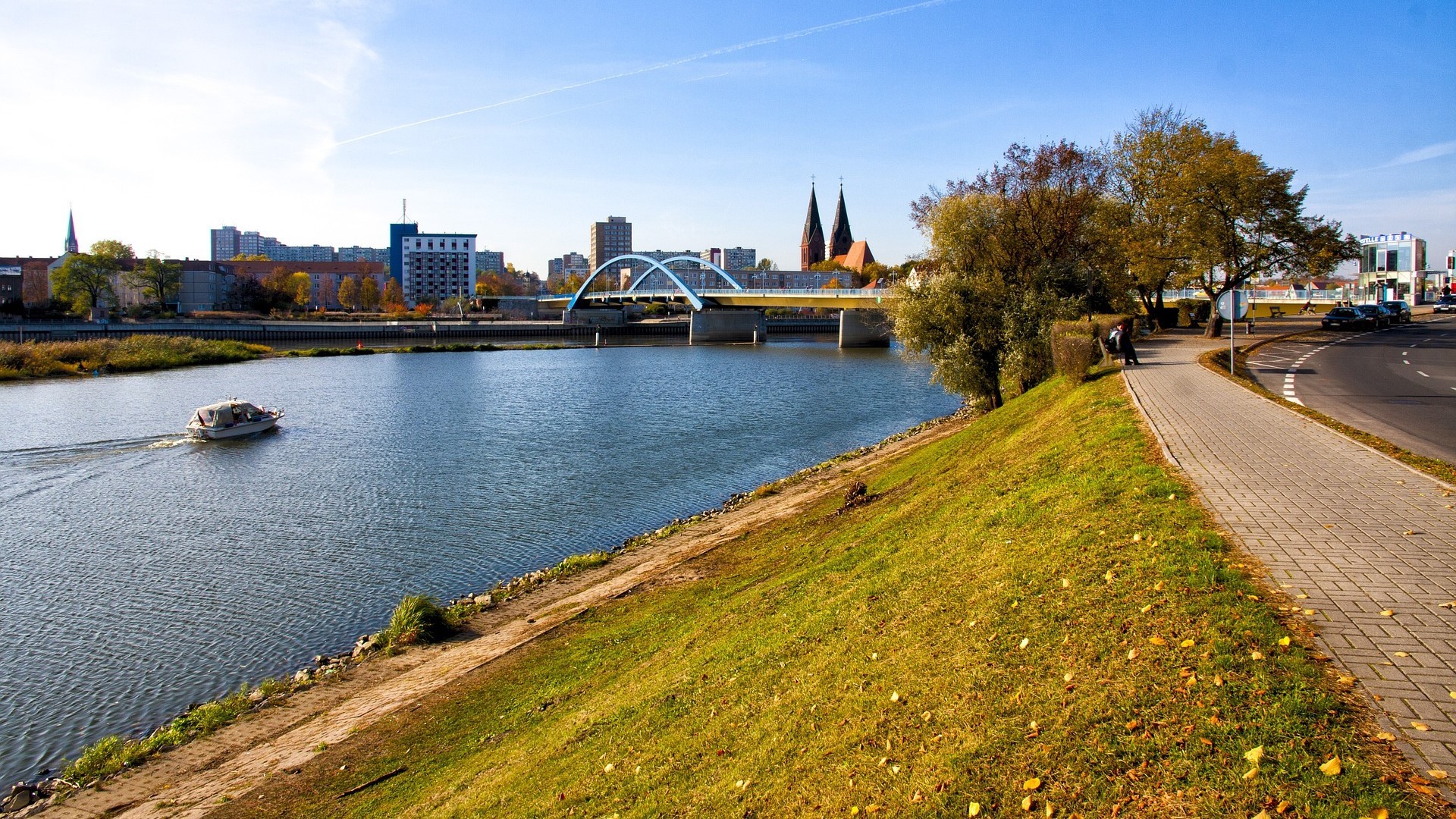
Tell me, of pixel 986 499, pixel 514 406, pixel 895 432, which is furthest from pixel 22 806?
pixel 514 406

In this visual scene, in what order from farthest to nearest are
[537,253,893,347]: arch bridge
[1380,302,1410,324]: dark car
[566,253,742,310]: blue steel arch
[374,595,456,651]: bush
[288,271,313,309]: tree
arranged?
1. [288,271,313,309]: tree
2. [566,253,742,310]: blue steel arch
3. [537,253,893,347]: arch bridge
4. [1380,302,1410,324]: dark car
5. [374,595,456,651]: bush

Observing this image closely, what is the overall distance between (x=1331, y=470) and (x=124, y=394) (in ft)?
164

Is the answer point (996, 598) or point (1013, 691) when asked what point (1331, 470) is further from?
point (1013, 691)

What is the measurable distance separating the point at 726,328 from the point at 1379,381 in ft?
263

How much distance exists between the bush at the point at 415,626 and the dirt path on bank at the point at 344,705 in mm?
261

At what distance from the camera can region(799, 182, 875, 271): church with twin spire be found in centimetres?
17038

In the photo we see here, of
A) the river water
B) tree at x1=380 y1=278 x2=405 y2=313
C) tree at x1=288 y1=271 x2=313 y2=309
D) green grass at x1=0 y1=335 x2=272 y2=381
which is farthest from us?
tree at x1=380 y1=278 x2=405 y2=313

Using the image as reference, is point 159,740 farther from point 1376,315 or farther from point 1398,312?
point 1398,312

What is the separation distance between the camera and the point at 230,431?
3072cm

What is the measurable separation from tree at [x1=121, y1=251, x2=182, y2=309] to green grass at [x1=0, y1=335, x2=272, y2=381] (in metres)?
48.7

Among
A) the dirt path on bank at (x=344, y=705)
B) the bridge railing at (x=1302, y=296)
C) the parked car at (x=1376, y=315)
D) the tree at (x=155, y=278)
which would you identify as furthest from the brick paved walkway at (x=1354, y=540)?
the tree at (x=155, y=278)

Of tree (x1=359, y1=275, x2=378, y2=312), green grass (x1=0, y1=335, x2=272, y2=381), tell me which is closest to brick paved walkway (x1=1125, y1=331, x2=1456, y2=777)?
green grass (x1=0, y1=335, x2=272, y2=381)

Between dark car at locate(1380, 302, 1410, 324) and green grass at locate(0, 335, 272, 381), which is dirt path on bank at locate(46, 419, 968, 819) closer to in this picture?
dark car at locate(1380, 302, 1410, 324)

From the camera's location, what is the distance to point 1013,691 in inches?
219
